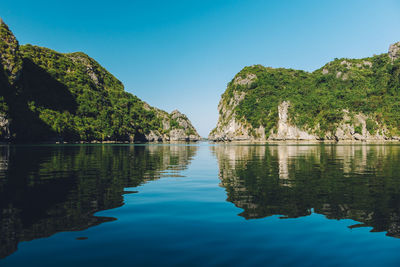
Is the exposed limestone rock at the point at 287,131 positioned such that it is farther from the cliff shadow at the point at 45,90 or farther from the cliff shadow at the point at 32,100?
the cliff shadow at the point at 45,90

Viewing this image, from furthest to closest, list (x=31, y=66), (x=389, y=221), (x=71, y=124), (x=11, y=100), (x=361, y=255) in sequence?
(x=31, y=66) → (x=71, y=124) → (x=11, y=100) → (x=389, y=221) → (x=361, y=255)

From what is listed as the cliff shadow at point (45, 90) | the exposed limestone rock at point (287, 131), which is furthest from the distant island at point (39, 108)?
the exposed limestone rock at point (287, 131)

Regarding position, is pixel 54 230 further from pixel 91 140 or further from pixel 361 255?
pixel 91 140

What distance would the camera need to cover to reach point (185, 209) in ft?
34.0

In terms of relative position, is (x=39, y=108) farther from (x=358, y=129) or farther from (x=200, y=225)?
(x=358, y=129)

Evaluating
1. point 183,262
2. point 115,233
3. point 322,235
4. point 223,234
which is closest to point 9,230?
point 115,233

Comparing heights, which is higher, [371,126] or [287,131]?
[371,126]

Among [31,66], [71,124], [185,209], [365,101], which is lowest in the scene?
[185,209]

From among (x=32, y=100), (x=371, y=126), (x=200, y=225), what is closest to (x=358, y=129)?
(x=371, y=126)

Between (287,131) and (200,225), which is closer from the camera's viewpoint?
(200,225)

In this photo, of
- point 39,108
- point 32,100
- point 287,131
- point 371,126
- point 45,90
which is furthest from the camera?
point 287,131

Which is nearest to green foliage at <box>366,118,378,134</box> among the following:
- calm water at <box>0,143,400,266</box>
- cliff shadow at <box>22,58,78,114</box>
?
calm water at <box>0,143,400,266</box>

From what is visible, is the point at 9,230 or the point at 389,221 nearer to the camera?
the point at 9,230

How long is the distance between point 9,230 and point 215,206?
7.21 m
